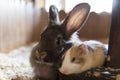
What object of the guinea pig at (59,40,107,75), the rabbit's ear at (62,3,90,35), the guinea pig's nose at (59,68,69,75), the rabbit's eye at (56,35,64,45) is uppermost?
the rabbit's ear at (62,3,90,35)

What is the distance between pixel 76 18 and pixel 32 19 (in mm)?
1095

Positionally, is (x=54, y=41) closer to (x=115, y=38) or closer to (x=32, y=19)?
(x=115, y=38)

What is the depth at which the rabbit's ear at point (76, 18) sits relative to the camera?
67 cm

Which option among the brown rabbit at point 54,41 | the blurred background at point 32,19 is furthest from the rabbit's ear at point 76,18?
the blurred background at point 32,19

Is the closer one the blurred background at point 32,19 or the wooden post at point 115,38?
the wooden post at point 115,38

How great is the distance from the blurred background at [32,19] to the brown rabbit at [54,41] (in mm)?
685

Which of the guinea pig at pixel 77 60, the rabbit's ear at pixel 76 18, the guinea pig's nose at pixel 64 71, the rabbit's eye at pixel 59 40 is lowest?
the guinea pig's nose at pixel 64 71

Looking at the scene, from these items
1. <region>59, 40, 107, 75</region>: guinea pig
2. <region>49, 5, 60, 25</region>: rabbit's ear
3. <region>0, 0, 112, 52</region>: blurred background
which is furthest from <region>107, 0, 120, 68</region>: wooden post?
<region>0, 0, 112, 52</region>: blurred background

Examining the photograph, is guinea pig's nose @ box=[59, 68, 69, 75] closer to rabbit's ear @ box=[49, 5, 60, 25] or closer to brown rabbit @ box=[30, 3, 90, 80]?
brown rabbit @ box=[30, 3, 90, 80]

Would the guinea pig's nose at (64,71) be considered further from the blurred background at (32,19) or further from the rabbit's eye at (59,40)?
the blurred background at (32,19)

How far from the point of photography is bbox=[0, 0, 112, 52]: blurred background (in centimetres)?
138

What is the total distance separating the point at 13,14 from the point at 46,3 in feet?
1.12

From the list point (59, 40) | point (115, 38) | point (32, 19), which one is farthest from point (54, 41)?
point (32, 19)

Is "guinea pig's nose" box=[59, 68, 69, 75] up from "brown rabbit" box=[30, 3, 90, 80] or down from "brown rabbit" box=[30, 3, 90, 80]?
down
